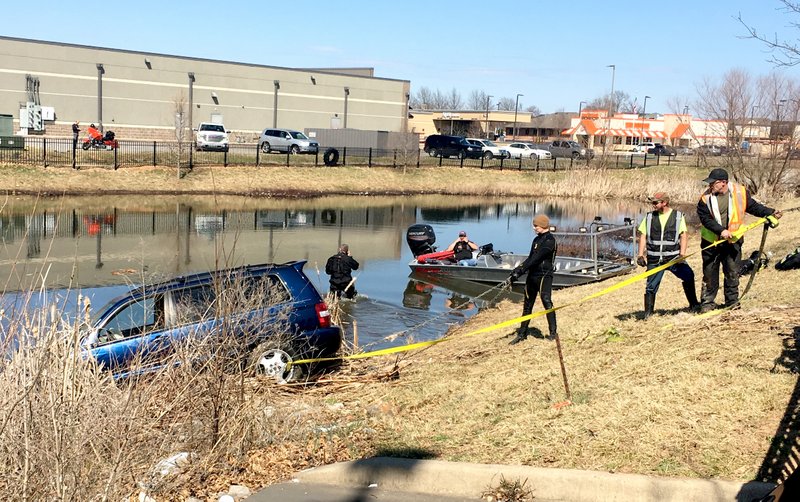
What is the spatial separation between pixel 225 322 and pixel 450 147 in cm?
5643

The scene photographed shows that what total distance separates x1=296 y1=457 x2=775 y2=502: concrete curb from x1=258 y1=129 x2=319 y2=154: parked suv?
47.9m

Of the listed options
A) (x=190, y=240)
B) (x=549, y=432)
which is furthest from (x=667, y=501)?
(x=190, y=240)

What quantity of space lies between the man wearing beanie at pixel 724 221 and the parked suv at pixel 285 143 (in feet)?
147

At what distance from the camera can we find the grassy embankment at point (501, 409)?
5.91 m

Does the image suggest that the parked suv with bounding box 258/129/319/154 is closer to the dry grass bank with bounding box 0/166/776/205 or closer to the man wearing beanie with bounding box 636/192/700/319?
the dry grass bank with bounding box 0/166/776/205

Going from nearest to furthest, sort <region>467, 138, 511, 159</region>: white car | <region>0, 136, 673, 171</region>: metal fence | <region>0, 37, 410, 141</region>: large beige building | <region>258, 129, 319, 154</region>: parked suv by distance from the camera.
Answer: <region>0, 136, 673, 171</region>: metal fence < <region>258, 129, 319, 154</region>: parked suv < <region>0, 37, 410, 141</region>: large beige building < <region>467, 138, 511, 159</region>: white car

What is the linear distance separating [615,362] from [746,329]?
1.43 metres

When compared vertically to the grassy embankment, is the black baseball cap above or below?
above

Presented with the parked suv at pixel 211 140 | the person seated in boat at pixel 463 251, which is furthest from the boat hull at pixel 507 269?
the parked suv at pixel 211 140

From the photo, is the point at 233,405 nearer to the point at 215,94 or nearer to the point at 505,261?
the point at 505,261

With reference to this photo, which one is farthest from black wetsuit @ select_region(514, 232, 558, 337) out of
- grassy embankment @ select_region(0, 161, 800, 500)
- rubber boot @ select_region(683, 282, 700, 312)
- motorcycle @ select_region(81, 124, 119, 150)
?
motorcycle @ select_region(81, 124, 119, 150)

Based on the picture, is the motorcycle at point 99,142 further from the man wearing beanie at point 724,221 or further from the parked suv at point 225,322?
the man wearing beanie at point 724,221

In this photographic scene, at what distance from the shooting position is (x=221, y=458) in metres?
6.95

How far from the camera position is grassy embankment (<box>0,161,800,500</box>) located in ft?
19.4
